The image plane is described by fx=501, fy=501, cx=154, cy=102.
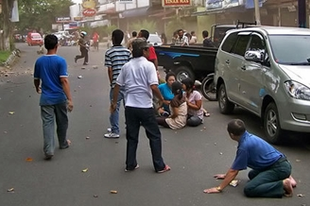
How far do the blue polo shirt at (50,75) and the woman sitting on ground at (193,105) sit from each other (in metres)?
3.08

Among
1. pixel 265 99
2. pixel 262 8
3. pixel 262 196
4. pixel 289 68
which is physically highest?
pixel 262 8

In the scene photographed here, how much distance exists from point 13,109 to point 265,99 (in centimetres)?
672

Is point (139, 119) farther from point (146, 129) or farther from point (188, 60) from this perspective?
point (188, 60)

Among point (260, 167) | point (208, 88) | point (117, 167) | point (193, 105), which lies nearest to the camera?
point (260, 167)

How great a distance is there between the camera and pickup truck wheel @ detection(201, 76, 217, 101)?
13.0 m

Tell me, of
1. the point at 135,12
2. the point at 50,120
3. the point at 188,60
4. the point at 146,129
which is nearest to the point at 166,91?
the point at 50,120

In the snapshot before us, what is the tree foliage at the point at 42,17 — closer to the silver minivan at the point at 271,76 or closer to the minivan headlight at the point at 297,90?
the silver minivan at the point at 271,76

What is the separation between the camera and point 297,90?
7340 mm

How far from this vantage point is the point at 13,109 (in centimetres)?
1235

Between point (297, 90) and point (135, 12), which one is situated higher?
point (135, 12)

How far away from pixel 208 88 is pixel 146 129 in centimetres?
694

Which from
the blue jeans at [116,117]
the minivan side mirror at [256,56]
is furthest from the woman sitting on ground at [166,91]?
the minivan side mirror at [256,56]

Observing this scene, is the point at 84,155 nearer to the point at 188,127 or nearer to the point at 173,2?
the point at 188,127

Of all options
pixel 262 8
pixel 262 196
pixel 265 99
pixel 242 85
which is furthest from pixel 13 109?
pixel 262 8
